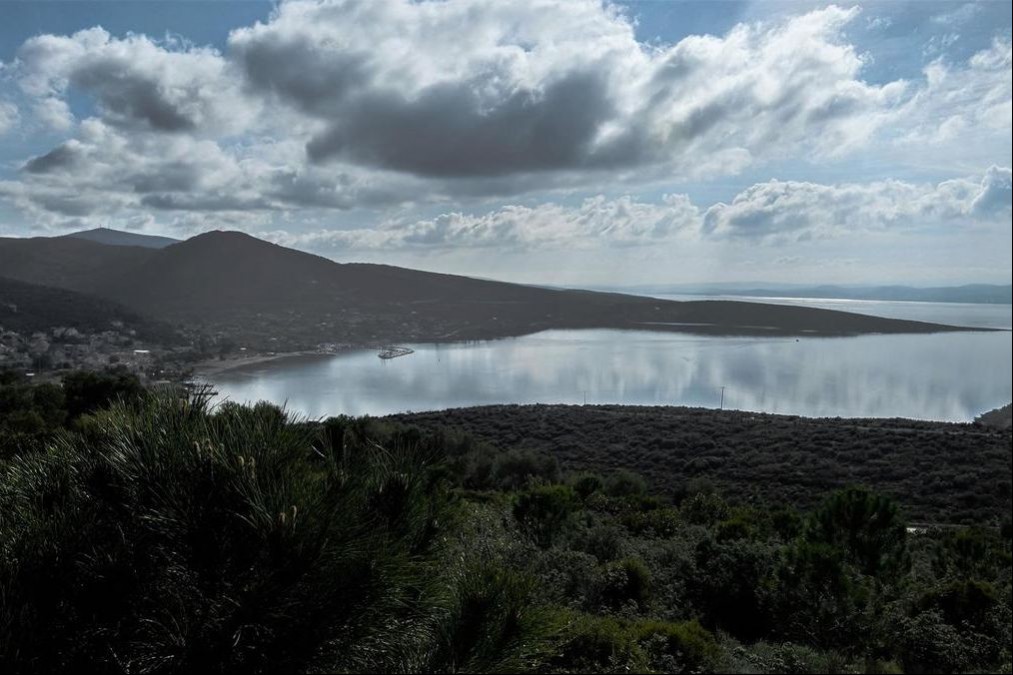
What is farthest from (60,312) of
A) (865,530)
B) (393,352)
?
(393,352)

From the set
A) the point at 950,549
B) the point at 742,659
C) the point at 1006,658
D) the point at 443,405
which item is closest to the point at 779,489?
the point at 950,549

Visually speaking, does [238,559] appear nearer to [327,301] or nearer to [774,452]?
[774,452]

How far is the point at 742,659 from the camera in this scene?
14.9ft

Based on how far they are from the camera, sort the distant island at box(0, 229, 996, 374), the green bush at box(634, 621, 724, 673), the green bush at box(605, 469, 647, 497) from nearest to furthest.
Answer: the green bush at box(634, 621, 724, 673)
the green bush at box(605, 469, 647, 497)
the distant island at box(0, 229, 996, 374)

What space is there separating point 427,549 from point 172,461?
1.11 metres

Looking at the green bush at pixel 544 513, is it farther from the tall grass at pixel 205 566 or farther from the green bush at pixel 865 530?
the tall grass at pixel 205 566

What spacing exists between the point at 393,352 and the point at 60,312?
33.8 m

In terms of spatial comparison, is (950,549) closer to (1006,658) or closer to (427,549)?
(1006,658)

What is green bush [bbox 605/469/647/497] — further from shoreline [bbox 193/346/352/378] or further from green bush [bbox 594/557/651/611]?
shoreline [bbox 193/346/352/378]

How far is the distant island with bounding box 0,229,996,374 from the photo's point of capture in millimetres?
18781

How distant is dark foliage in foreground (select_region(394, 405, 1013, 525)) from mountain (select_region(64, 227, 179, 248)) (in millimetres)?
22897

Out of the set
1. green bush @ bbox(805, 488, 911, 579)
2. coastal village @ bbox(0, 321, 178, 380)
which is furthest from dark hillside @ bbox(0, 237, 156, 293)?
green bush @ bbox(805, 488, 911, 579)

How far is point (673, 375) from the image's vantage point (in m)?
47.3

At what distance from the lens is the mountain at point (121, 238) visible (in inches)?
1454
